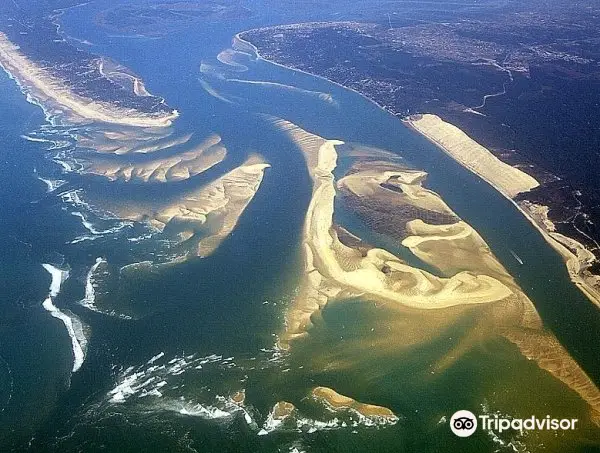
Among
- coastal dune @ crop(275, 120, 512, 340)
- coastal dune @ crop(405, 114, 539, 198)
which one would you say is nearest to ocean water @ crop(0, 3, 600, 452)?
coastal dune @ crop(275, 120, 512, 340)

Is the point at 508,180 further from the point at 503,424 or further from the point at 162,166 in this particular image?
the point at 162,166

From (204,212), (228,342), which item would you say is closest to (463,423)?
(228,342)


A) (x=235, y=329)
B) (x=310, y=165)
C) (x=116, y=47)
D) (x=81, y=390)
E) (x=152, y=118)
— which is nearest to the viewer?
(x=81, y=390)

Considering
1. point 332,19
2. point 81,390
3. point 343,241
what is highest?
point 332,19

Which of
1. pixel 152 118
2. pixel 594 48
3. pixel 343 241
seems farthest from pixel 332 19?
pixel 343 241

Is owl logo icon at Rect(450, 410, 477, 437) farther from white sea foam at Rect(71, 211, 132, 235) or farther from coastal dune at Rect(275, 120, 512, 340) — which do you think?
white sea foam at Rect(71, 211, 132, 235)

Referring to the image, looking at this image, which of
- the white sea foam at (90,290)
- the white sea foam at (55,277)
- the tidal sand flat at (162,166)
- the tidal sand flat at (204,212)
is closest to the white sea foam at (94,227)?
the tidal sand flat at (204,212)

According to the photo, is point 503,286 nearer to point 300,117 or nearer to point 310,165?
point 310,165
